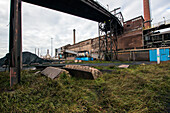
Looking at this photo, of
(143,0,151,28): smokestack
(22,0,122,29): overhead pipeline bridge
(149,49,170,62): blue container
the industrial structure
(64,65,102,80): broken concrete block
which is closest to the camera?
(64,65,102,80): broken concrete block

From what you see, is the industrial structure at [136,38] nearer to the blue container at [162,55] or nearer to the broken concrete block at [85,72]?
the blue container at [162,55]

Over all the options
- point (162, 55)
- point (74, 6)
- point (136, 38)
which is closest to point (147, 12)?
point (136, 38)

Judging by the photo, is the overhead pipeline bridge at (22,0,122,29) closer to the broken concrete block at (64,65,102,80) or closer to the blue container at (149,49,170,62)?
the broken concrete block at (64,65,102,80)

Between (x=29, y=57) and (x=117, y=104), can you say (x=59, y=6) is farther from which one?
(x=117, y=104)

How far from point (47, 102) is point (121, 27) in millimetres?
22419

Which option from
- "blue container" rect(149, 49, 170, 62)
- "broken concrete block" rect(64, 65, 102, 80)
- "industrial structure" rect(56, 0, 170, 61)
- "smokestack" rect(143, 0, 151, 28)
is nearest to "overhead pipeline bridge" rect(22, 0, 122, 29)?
"industrial structure" rect(56, 0, 170, 61)

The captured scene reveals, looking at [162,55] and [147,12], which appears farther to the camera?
[147,12]

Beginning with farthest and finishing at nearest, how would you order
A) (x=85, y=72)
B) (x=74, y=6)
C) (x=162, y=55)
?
(x=162, y=55), (x=74, y=6), (x=85, y=72)

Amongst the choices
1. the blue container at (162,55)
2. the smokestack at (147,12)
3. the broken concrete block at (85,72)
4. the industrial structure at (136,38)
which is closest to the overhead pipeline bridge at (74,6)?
the industrial structure at (136,38)

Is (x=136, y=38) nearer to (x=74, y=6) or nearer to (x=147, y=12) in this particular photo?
(x=147, y=12)

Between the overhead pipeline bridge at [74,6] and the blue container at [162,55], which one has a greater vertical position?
the overhead pipeline bridge at [74,6]

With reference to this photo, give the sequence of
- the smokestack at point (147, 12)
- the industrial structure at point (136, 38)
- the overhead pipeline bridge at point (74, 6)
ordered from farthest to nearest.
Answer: the smokestack at point (147, 12)
the industrial structure at point (136, 38)
the overhead pipeline bridge at point (74, 6)

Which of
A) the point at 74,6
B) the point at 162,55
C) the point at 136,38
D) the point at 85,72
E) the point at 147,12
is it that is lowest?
the point at 85,72

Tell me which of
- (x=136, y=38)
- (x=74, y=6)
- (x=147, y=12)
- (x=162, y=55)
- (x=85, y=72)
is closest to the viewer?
(x=85, y=72)
